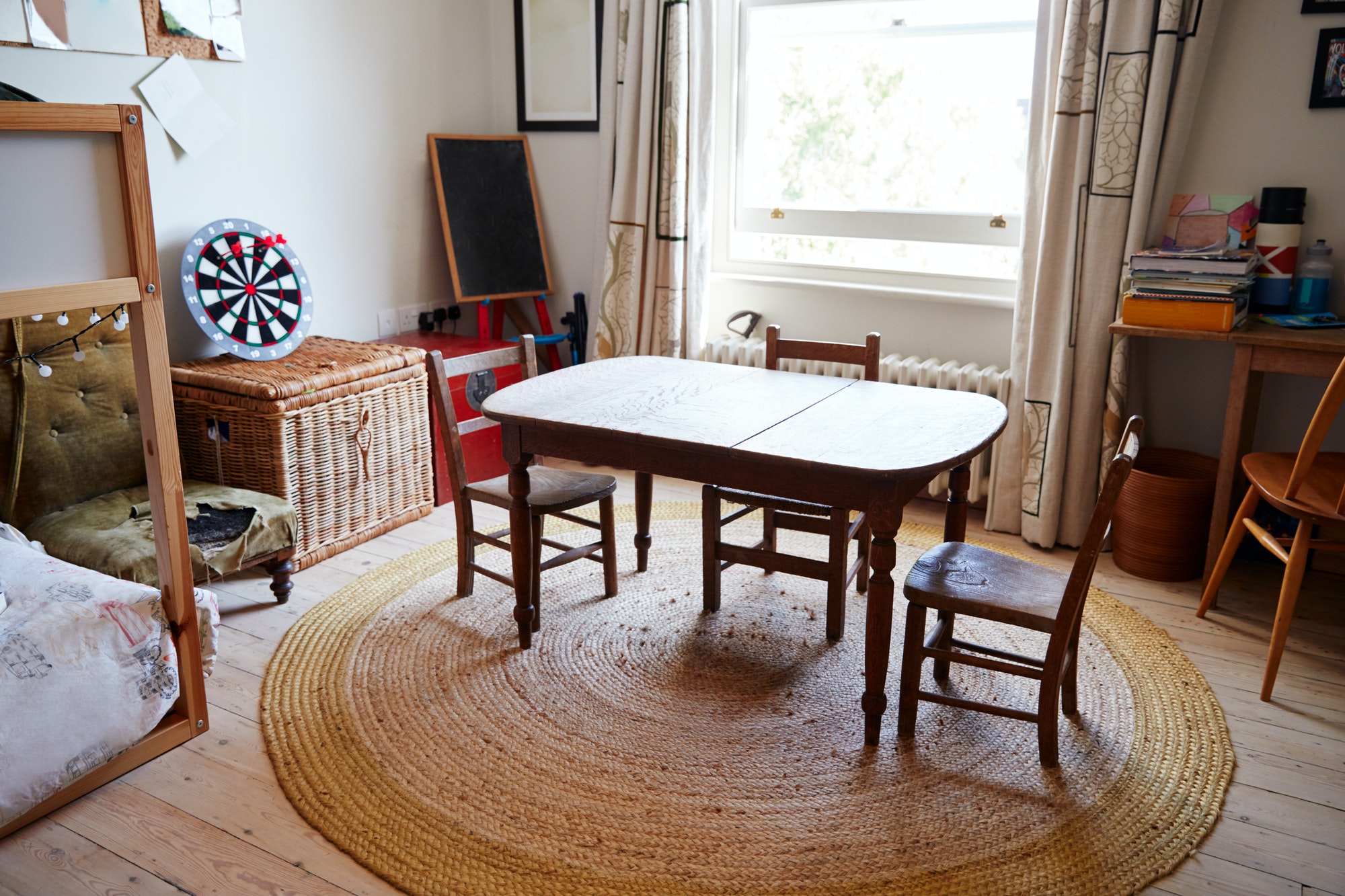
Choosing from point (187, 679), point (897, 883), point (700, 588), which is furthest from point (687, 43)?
point (897, 883)

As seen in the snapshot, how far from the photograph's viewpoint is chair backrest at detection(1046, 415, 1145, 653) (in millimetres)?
1773

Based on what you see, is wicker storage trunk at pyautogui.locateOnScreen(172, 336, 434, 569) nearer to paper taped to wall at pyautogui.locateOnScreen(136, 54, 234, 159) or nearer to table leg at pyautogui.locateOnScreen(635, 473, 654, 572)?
paper taped to wall at pyautogui.locateOnScreen(136, 54, 234, 159)

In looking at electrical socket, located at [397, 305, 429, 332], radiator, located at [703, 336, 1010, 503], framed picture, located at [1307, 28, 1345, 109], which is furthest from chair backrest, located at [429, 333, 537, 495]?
framed picture, located at [1307, 28, 1345, 109]

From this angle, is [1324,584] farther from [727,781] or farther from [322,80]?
[322,80]

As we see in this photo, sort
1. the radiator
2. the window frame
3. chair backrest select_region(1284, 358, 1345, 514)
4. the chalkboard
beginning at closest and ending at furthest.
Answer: chair backrest select_region(1284, 358, 1345, 514) → the radiator → the window frame → the chalkboard

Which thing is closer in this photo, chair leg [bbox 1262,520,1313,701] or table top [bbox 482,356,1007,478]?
table top [bbox 482,356,1007,478]

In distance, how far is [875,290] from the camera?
3.60 metres

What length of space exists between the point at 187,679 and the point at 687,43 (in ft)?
9.04

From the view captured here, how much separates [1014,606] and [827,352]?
1024 millimetres

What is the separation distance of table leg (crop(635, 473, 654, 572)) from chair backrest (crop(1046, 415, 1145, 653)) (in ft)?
4.30

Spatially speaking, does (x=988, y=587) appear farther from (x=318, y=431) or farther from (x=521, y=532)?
(x=318, y=431)

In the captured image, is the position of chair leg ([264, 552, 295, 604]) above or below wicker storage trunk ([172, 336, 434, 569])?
below

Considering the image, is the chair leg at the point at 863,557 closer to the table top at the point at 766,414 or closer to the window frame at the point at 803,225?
the table top at the point at 766,414

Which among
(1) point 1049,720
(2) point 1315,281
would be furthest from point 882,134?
(1) point 1049,720
